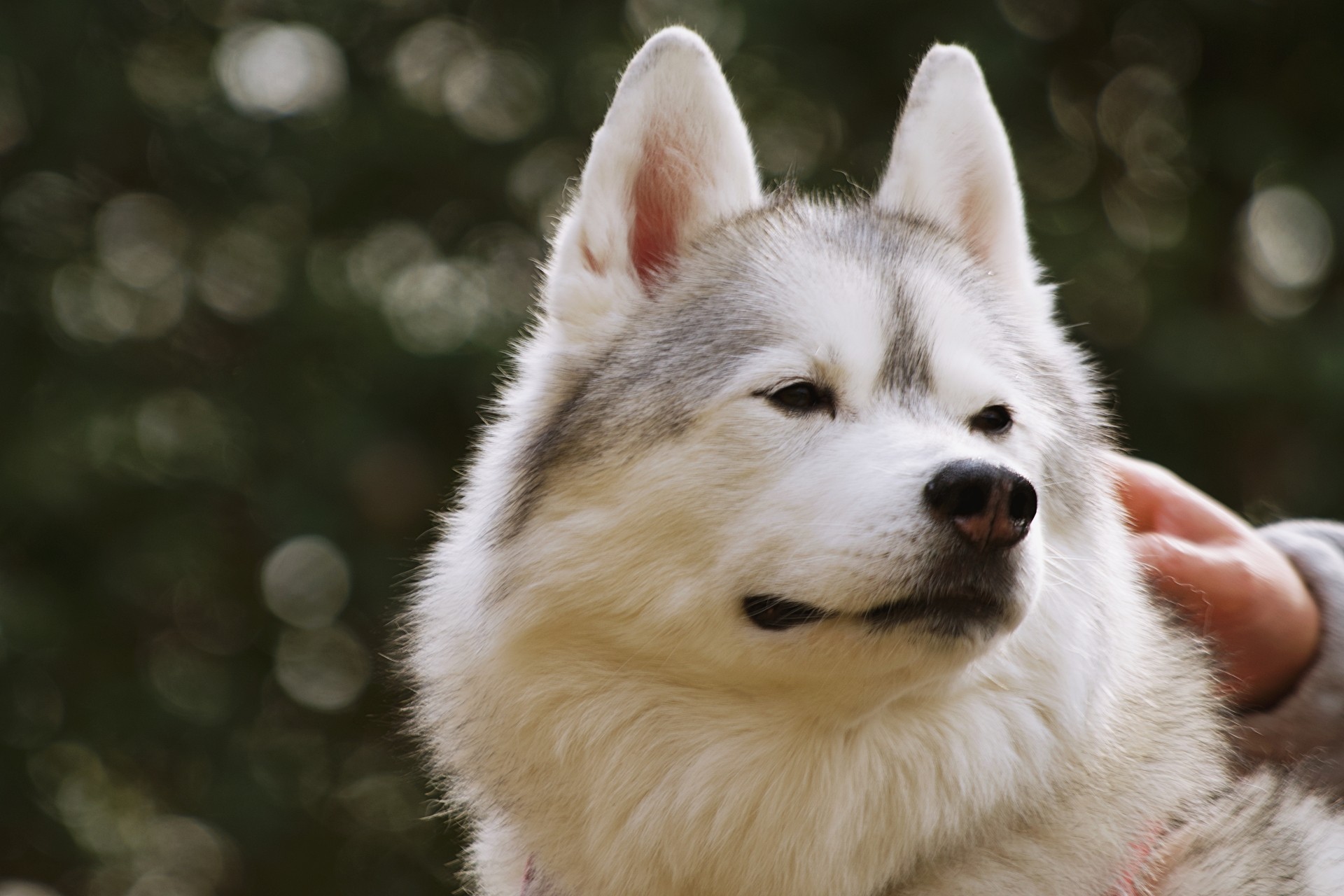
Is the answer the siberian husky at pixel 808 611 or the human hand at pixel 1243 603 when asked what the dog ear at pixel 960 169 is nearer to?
the siberian husky at pixel 808 611

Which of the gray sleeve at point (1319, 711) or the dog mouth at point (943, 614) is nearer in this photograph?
the dog mouth at point (943, 614)

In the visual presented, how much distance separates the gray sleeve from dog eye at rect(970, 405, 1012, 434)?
3.54ft

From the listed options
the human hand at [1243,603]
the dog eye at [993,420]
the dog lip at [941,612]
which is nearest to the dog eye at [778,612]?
the dog lip at [941,612]

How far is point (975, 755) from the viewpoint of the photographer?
105 inches

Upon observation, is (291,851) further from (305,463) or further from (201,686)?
(305,463)

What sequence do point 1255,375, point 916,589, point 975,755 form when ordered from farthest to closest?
point 1255,375, point 975,755, point 916,589

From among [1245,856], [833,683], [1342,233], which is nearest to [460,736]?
[833,683]

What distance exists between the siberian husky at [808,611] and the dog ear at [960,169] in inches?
8.9

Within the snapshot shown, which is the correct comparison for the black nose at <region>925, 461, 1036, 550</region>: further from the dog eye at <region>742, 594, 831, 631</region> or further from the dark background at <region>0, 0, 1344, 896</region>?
the dark background at <region>0, 0, 1344, 896</region>

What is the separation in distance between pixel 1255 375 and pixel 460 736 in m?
5.84

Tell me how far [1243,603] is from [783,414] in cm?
144

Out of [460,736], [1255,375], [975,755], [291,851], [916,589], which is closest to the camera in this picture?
[916,589]

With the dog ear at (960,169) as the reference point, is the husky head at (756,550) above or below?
below

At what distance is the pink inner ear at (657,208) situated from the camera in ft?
10.7
